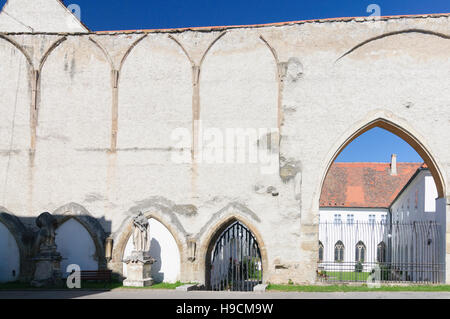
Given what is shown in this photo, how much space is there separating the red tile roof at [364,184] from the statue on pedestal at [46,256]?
26280mm

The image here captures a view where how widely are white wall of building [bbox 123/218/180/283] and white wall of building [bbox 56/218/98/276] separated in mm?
1152

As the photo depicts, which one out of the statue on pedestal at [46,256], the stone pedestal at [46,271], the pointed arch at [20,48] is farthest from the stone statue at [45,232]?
the pointed arch at [20,48]

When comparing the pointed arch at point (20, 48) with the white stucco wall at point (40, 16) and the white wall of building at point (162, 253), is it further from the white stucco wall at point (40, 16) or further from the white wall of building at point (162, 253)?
the white wall of building at point (162, 253)

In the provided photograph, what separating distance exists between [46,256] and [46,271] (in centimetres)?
42

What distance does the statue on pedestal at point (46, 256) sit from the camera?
635 inches

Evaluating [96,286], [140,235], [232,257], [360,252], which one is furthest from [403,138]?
[360,252]

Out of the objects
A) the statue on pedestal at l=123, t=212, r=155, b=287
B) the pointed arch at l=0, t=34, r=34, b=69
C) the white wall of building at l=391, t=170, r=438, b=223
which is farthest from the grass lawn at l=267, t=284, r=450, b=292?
the pointed arch at l=0, t=34, r=34, b=69

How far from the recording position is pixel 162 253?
58.3ft
